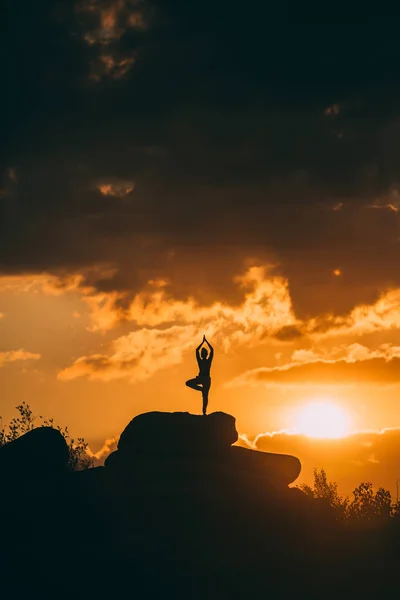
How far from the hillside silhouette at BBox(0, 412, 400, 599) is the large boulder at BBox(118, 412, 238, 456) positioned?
6 cm

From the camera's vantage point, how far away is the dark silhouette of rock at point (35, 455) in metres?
56.0

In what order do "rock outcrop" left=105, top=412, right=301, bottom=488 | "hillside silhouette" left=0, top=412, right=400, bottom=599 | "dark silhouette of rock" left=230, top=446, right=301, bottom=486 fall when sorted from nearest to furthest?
"hillside silhouette" left=0, top=412, right=400, bottom=599 → "rock outcrop" left=105, top=412, right=301, bottom=488 → "dark silhouette of rock" left=230, top=446, right=301, bottom=486

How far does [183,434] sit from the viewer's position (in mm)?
55438

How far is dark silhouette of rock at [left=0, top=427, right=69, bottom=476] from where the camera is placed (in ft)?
184

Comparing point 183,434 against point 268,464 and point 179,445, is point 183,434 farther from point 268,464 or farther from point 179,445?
point 268,464

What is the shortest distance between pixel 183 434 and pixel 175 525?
18.6 ft

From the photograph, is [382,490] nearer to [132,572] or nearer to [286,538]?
[286,538]

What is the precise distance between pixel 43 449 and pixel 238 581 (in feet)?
48.2

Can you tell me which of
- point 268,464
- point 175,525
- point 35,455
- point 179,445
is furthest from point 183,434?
point 35,455

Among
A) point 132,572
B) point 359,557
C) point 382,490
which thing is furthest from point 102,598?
point 382,490

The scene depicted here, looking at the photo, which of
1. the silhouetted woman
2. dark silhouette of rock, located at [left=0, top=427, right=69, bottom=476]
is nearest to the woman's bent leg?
the silhouetted woman

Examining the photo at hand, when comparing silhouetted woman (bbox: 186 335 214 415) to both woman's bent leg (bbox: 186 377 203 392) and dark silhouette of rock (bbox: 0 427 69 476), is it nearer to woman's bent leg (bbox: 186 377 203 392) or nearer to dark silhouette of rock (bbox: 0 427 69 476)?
woman's bent leg (bbox: 186 377 203 392)

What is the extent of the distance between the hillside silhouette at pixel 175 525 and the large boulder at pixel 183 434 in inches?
2.4

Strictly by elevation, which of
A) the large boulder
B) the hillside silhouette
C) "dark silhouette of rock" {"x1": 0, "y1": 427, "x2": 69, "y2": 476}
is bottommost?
the hillside silhouette
